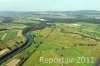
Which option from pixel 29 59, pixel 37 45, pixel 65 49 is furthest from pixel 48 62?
pixel 37 45

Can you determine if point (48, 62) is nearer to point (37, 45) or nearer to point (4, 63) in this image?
point (4, 63)

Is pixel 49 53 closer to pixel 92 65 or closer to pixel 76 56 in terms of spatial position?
pixel 76 56

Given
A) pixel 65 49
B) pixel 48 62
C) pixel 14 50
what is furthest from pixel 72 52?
pixel 14 50

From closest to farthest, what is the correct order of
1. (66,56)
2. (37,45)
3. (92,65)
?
(92,65) → (66,56) → (37,45)

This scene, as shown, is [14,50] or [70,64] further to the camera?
[14,50]

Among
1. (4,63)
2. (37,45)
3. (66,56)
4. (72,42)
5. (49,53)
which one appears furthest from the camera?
(72,42)

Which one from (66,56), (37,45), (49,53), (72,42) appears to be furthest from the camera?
(72,42)

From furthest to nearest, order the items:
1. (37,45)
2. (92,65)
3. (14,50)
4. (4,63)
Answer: (37,45), (14,50), (4,63), (92,65)

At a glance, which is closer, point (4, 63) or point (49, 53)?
point (4, 63)
